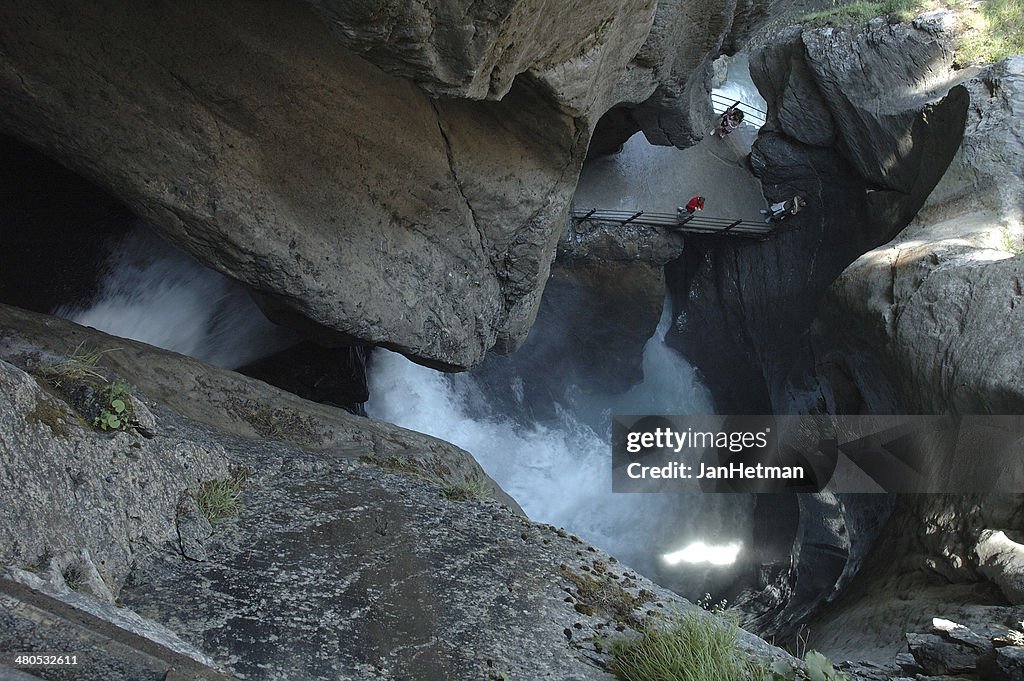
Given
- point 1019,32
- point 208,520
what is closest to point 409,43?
point 208,520

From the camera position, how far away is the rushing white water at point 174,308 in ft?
28.3

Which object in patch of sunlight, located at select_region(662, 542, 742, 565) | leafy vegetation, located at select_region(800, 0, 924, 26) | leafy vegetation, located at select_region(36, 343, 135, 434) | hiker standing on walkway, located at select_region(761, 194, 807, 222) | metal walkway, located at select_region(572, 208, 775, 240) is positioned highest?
leafy vegetation, located at select_region(800, 0, 924, 26)

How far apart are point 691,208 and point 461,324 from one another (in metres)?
6.41

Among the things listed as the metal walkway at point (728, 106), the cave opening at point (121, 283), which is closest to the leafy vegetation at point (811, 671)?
the cave opening at point (121, 283)

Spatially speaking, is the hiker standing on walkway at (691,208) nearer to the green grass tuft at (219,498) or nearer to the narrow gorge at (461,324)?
the narrow gorge at (461,324)

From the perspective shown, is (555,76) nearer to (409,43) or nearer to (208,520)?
(409,43)

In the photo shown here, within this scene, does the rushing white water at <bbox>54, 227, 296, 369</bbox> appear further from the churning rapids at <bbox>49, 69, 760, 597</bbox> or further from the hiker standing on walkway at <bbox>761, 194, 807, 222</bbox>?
the hiker standing on walkway at <bbox>761, 194, 807, 222</bbox>

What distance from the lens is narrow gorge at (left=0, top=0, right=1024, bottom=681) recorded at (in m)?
3.82

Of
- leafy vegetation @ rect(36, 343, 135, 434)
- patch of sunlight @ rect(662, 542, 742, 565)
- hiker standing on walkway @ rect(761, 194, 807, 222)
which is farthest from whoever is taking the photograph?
hiker standing on walkway @ rect(761, 194, 807, 222)

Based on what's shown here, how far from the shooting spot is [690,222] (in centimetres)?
1401

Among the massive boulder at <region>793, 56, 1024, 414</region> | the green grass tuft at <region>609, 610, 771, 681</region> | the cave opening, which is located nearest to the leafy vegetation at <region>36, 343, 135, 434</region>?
the green grass tuft at <region>609, 610, 771, 681</region>

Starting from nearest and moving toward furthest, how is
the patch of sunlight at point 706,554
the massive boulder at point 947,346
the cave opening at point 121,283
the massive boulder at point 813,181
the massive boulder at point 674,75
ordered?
1. the massive boulder at point 947,346
2. the cave opening at point 121,283
3. the massive boulder at point 674,75
4. the massive boulder at point 813,181
5. the patch of sunlight at point 706,554

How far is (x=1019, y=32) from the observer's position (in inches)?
425

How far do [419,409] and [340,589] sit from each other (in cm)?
878
